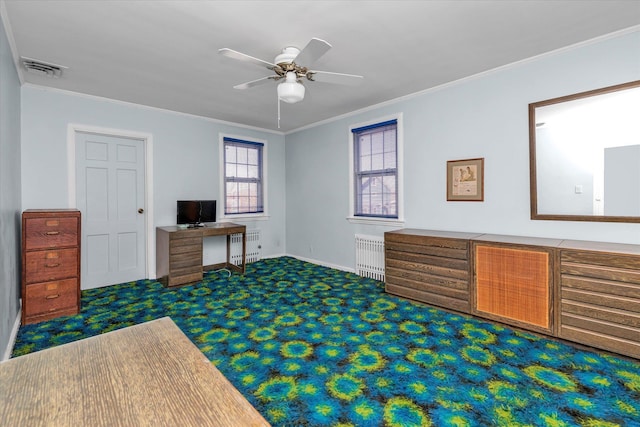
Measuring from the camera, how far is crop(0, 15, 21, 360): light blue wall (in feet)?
8.09

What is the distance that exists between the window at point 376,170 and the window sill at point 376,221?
0.08 metres

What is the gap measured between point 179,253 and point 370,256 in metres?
2.79

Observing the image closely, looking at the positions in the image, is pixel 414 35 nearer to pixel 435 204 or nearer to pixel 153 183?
pixel 435 204

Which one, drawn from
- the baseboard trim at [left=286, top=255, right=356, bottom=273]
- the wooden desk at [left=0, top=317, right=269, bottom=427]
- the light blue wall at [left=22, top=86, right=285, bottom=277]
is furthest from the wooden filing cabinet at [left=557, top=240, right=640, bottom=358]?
the light blue wall at [left=22, top=86, right=285, bottom=277]

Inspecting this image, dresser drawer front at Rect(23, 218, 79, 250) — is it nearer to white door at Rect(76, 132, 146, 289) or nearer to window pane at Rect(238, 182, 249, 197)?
white door at Rect(76, 132, 146, 289)

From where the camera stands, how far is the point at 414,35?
2771 millimetres

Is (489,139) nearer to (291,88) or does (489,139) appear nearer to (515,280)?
(515,280)

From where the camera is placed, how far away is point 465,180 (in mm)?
3822

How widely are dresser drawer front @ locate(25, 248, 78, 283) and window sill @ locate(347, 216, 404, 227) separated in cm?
366

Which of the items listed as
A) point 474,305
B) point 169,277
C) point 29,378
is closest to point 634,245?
point 474,305

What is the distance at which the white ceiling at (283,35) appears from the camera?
2.38 m

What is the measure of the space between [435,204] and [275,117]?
2981 mm

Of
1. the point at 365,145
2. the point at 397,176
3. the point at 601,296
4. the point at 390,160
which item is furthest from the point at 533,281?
the point at 365,145

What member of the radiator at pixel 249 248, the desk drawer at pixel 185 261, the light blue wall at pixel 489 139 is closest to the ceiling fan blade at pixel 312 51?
the light blue wall at pixel 489 139
